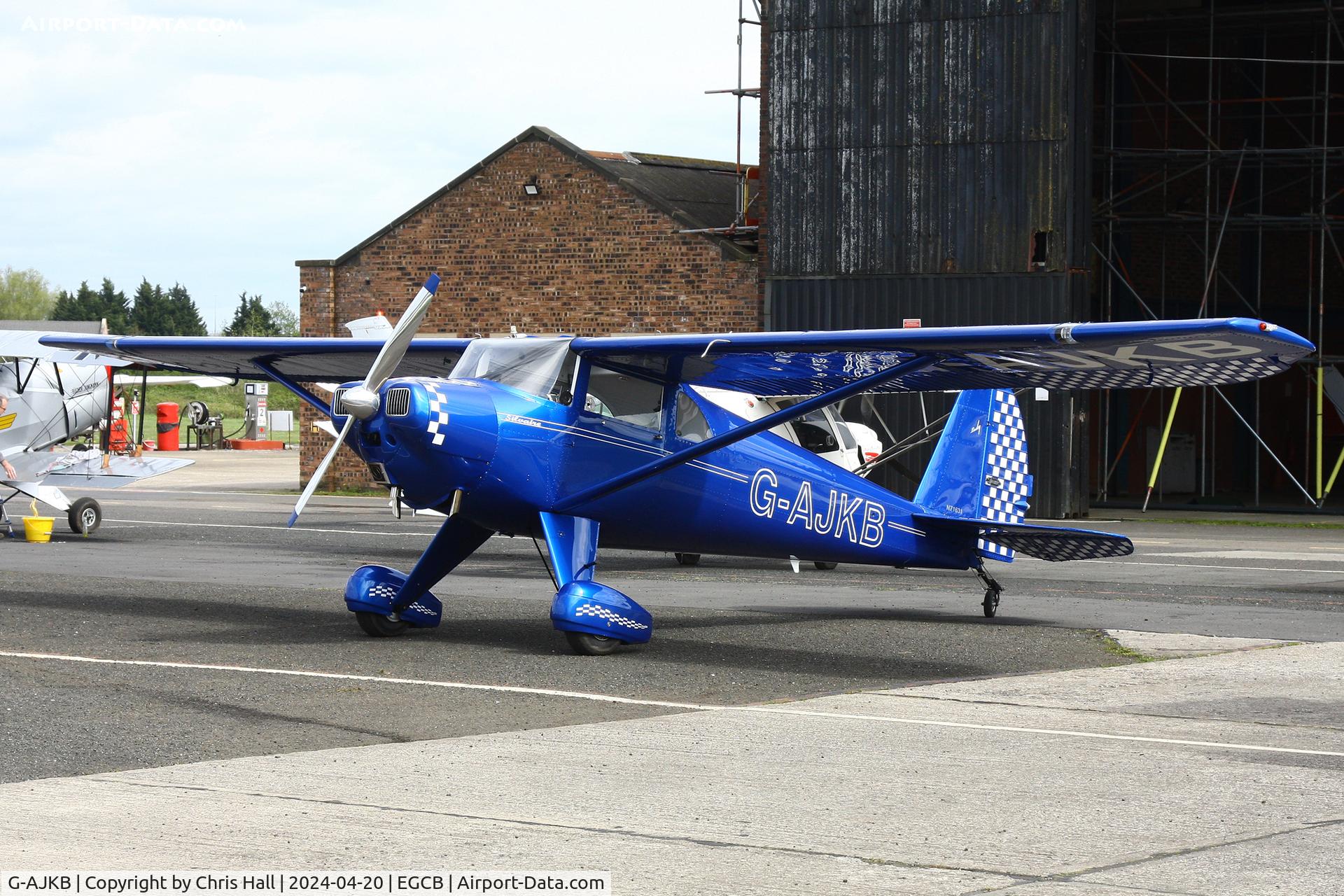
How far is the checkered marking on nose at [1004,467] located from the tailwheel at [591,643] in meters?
4.47

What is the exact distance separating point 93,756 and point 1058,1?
25.1 meters

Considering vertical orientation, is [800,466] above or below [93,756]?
above

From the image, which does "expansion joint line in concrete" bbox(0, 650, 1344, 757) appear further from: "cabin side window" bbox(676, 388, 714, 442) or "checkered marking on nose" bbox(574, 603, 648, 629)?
"cabin side window" bbox(676, 388, 714, 442)

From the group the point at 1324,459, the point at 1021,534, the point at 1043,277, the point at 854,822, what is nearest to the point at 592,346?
the point at 1021,534

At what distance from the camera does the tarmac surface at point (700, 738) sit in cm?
576

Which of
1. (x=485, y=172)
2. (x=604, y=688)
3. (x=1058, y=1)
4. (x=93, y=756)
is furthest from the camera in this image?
(x=485, y=172)

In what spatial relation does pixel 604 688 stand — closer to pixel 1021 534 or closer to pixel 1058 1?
pixel 1021 534

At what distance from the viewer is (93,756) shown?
24.7 ft

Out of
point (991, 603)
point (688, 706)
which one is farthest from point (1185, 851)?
point (991, 603)

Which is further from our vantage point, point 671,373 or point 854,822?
point 671,373

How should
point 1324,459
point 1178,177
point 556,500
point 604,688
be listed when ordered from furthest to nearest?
1. point 1324,459
2. point 1178,177
3. point 556,500
4. point 604,688

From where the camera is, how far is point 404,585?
1241 centimetres

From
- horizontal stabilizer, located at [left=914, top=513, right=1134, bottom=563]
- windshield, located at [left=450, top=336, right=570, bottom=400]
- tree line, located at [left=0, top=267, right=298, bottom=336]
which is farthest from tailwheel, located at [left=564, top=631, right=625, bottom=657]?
tree line, located at [left=0, top=267, right=298, bottom=336]

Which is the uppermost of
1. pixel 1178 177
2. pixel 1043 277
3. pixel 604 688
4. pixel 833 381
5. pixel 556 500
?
pixel 1178 177
